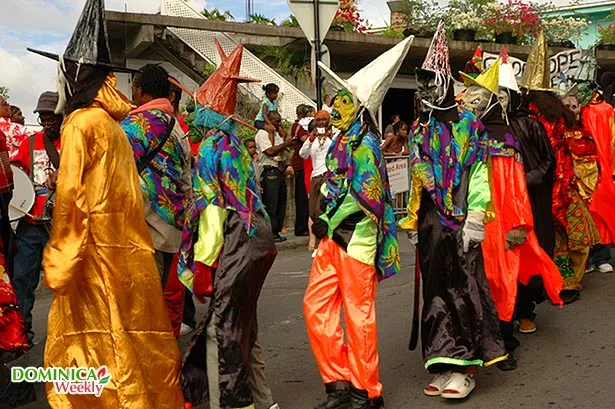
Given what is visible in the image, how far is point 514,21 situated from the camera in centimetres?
1839

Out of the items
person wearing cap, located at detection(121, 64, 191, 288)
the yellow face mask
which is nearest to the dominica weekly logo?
person wearing cap, located at detection(121, 64, 191, 288)

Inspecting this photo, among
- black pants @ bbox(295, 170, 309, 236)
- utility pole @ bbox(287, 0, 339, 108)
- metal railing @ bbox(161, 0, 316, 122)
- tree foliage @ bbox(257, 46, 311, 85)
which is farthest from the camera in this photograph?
tree foliage @ bbox(257, 46, 311, 85)

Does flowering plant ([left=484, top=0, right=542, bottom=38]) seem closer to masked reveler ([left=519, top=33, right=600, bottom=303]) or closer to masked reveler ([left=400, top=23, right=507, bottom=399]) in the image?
masked reveler ([left=519, top=33, right=600, bottom=303])

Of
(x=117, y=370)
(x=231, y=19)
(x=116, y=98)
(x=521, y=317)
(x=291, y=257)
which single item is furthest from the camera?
(x=231, y=19)

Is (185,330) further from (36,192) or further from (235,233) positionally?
(235,233)

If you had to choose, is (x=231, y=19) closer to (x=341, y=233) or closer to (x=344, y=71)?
(x=344, y=71)

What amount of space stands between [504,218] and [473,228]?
2.81ft

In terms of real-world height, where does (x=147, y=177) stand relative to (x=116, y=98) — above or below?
below

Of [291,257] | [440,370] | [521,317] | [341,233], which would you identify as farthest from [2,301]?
[291,257]

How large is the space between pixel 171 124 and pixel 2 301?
1.60m

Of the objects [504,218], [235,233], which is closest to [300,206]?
[504,218]

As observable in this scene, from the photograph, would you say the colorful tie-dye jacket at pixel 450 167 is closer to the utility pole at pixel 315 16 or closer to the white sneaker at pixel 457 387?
the white sneaker at pixel 457 387

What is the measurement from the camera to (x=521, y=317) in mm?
6719

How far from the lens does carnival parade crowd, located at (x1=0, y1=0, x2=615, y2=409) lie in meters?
4.34
